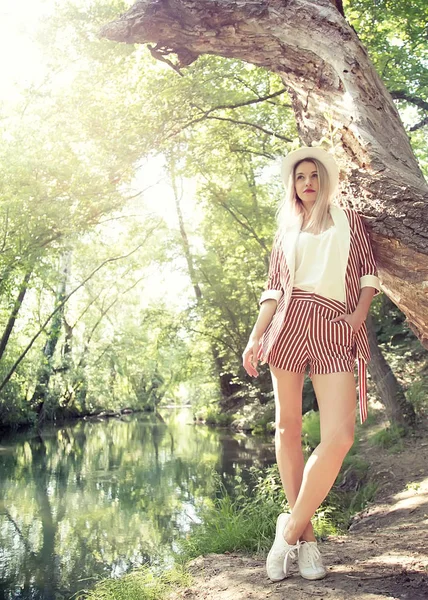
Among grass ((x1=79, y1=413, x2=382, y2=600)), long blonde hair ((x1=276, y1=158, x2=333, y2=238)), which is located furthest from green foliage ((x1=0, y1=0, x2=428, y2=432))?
long blonde hair ((x1=276, y1=158, x2=333, y2=238))

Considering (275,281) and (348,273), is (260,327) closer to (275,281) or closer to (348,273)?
(275,281)

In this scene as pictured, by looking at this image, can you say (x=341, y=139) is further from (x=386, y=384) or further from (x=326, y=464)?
(x=386, y=384)

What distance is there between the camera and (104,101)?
27.7ft

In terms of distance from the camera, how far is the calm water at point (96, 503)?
5.86 metres

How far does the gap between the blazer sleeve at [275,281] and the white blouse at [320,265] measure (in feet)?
0.37

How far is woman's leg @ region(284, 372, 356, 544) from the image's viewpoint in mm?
2551

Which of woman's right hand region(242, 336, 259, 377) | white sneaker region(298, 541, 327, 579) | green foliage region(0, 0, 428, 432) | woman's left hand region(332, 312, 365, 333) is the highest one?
Answer: green foliage region(0, 0, 428, 432)

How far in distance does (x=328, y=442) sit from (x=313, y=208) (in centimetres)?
113

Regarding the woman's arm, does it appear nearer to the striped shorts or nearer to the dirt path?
the striped shorts

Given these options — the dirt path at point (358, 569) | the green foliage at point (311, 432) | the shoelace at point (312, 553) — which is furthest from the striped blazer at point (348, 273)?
the green foliage at point (311, 432)

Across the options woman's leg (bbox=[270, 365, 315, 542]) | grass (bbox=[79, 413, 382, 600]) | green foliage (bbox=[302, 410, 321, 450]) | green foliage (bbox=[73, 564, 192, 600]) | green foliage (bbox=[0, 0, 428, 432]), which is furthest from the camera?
green foliage (bbox=[302, 410, 321, 450])

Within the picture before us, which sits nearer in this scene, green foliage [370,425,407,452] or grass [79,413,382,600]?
grass [79,413,382,600]

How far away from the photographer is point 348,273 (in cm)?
274

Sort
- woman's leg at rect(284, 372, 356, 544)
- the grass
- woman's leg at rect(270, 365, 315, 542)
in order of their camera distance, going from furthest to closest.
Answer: the grass < woman's leg at rect(270, 365, 315, 542) < woman's leg at rect(284, 372, 356, 544)
